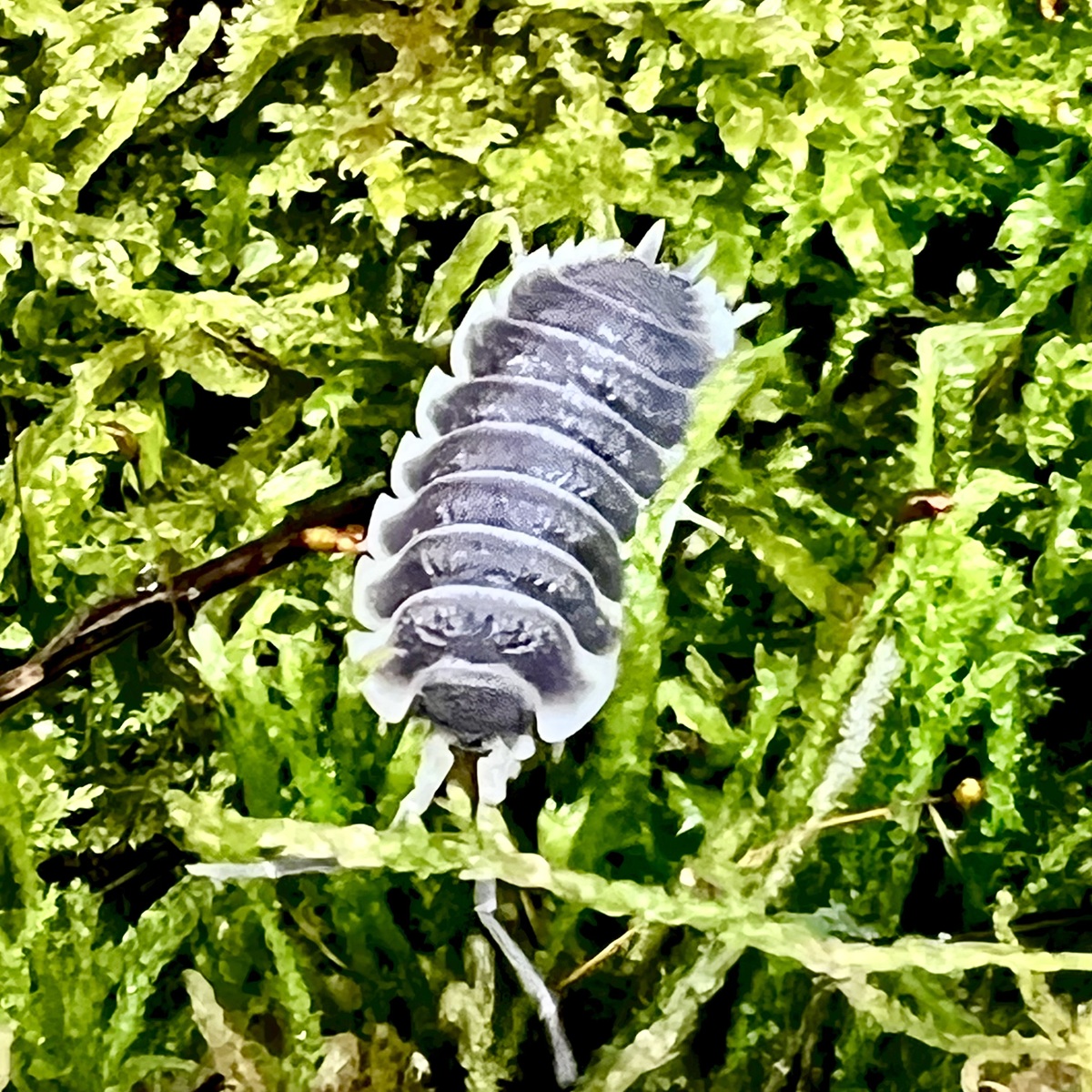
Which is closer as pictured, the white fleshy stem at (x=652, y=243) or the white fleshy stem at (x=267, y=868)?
the white fleshy stem at (x=267, y=868)

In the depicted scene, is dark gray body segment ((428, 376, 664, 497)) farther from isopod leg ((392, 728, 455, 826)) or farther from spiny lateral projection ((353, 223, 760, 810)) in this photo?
isopod leg ((392, 728, 455, 826))

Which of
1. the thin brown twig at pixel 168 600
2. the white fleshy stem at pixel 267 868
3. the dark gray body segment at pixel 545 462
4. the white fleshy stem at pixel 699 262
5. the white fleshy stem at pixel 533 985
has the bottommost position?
the white fleshy stem at pixel 533 985

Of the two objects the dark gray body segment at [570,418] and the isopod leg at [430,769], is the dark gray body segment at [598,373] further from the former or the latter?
the isopod leg at [430,769]

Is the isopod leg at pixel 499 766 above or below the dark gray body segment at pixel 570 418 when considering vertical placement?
below

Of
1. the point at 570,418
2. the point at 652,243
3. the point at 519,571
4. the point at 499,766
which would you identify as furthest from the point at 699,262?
the point at 499,766

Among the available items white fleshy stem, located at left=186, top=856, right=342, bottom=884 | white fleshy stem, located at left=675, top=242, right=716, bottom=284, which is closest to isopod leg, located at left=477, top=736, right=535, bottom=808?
white fleshy stem, located at left=186, top=856, right=342, bottom=884

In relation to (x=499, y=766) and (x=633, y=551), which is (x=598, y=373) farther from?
(x=499, y=766)

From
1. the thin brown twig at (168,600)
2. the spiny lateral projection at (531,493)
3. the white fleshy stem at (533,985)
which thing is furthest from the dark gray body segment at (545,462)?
the white fleshy stem at (533,985)
